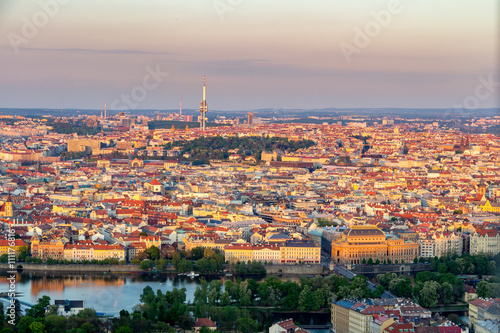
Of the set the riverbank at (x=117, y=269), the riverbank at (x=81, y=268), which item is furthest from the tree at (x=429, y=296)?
the riverbank at (x=81, y=268)

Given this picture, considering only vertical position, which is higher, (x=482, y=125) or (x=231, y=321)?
(x=482, y=125)

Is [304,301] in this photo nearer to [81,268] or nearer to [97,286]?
[97,286]

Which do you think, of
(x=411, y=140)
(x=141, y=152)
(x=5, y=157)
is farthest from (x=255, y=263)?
(x=411, y=140)

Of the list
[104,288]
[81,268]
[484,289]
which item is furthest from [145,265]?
[484,289]

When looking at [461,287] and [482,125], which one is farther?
[482,125]

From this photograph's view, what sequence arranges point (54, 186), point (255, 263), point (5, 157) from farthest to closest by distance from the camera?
point (5, 157) < point (54, 186) < point (255, 263)

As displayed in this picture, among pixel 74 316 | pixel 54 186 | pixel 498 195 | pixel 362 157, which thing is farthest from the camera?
pixel 362 157

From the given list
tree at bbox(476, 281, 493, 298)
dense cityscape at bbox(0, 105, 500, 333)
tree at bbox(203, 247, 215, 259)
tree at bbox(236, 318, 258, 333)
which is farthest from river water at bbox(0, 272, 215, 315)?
tree at bbox(476, 281, 493, 298)

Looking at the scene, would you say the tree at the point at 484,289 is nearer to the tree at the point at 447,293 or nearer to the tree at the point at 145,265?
the tree at the point at 447,293

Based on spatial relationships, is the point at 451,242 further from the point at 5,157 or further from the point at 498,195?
the point at 5,157
